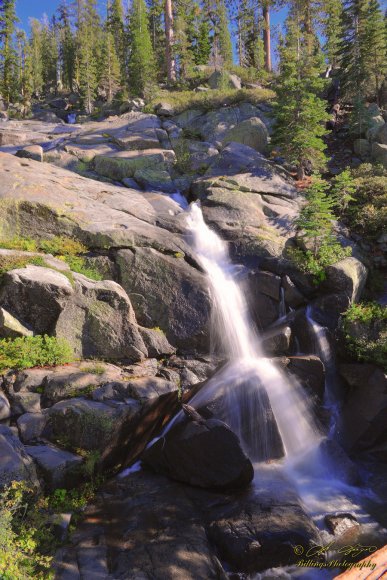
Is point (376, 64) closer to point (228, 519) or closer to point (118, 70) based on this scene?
point (228, 519)

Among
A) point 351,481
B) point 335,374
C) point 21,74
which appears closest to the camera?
point 351,481

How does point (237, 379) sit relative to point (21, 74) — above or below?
below

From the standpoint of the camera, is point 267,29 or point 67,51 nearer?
point 267,29

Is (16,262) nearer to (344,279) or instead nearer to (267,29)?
(344,279)

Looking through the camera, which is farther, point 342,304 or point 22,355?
point 342,304

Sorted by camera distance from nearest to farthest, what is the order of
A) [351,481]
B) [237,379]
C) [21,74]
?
[351,481] < [237,379] < [21,74]

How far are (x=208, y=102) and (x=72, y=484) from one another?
2680 cm

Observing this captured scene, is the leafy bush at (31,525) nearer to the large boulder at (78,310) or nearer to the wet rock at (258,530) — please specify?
the wet rock at (258,530)

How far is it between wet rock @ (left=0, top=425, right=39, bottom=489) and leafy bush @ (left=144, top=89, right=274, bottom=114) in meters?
25.9

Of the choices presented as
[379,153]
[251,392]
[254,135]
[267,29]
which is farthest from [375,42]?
[251,392]

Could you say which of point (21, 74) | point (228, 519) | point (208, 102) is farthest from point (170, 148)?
point (21, 74)

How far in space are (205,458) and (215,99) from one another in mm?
26133

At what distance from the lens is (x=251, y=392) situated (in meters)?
9.99

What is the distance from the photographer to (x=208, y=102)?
27.6 m
